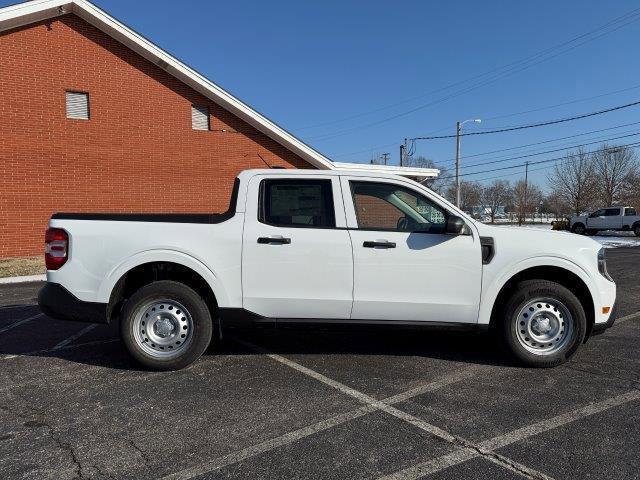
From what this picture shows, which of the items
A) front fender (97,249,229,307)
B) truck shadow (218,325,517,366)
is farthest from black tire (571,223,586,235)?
front fender (97,249,229,307)

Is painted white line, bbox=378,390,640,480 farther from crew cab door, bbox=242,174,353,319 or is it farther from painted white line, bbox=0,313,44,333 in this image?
painted white line, bbox=0,313,44,333

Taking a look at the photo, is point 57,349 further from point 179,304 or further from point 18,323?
point 179,304

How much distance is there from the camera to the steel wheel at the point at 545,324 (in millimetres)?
4480

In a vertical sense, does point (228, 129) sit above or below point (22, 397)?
above

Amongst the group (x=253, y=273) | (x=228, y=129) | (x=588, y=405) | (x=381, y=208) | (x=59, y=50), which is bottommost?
(x=588, y=405)

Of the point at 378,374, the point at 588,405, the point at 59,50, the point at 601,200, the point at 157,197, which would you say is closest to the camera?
the point at 588,405

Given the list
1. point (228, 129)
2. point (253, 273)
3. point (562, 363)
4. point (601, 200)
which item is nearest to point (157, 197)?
point (228, 129)

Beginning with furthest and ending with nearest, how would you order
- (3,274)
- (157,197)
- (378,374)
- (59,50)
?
(157,197) < (59,50) < (3,274) < (378,374)

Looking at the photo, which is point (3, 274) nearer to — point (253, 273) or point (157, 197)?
point (157, 197)

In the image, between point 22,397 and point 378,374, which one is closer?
point 22,397

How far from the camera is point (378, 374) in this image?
4.40m

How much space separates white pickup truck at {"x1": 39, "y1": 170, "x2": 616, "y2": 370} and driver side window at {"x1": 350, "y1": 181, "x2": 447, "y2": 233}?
0.06 ft

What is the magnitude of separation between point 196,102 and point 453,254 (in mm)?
13039

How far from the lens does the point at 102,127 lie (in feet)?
46.6
